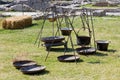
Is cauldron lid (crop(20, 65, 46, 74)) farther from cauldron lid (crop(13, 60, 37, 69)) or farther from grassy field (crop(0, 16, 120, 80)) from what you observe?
cauldron lid (crop(13, 60, 37, 69))

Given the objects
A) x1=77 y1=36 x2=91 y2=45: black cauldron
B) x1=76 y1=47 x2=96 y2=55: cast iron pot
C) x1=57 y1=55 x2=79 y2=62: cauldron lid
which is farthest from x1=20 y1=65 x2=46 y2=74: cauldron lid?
x1=77 y1=36 x2=91 y2=45: black cauldron

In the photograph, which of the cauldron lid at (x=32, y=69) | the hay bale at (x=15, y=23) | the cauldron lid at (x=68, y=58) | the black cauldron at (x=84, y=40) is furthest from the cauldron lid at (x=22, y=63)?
the hay bale at (x=15, y=23)

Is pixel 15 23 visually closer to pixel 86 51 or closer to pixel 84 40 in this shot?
pixel 84 40

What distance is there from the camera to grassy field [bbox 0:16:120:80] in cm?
920

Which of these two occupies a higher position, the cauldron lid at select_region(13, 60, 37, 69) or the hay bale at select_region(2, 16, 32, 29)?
the cauldron lid at select_region(13, 60, 37, 69)

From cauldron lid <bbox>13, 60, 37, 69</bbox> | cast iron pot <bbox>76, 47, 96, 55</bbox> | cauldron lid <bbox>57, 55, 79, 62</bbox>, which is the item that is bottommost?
cast iron pot <bbox>76, 47, 96, 55</bbox>

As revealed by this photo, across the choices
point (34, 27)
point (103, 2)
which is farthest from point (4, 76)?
point (103, 2)

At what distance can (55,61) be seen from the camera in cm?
1087

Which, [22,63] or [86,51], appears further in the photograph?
[86,51]

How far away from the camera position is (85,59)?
11109 millimetres

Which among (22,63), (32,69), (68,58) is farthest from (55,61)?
(32,69)

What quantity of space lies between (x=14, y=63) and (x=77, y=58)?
1868 mm

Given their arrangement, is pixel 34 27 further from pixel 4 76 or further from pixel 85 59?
pixel 4 76

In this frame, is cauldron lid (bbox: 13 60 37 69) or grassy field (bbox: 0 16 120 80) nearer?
grassy field (bbox: 0 16 120 80)
